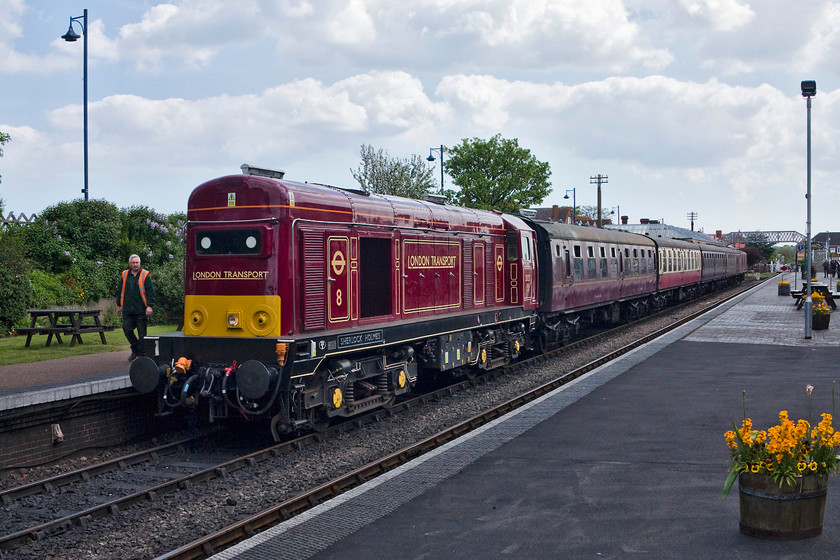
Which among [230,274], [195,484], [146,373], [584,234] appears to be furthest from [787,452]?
[584,234]

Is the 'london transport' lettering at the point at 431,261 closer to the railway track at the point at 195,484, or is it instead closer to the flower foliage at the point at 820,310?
the railway track at the point at 195,484

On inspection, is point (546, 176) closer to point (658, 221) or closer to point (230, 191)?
point (230, 191)

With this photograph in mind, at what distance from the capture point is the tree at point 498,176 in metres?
57.6

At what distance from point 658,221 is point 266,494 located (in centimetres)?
11097

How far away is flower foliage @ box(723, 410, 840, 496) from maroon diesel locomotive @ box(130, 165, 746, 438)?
5839 mm

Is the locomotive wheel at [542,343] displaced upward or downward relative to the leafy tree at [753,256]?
downward

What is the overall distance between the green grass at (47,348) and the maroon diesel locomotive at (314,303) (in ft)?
17.5

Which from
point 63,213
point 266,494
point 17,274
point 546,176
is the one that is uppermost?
point 546,176

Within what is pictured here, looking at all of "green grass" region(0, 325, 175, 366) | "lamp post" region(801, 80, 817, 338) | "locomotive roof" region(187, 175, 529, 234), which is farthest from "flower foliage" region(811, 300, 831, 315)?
"green grass" region(0, 325, 175, 366)

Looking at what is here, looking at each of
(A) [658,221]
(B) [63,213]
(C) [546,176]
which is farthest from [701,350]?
(A) [658,221]

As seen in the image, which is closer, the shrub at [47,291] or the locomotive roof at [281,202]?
the locomotive roof at [281,202]

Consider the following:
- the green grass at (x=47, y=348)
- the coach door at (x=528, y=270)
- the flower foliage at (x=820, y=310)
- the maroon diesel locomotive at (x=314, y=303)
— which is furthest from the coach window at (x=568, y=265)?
the green grass at (x=47, y=348)

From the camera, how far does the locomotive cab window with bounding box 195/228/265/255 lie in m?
11.0

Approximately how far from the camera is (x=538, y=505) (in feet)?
25.1
